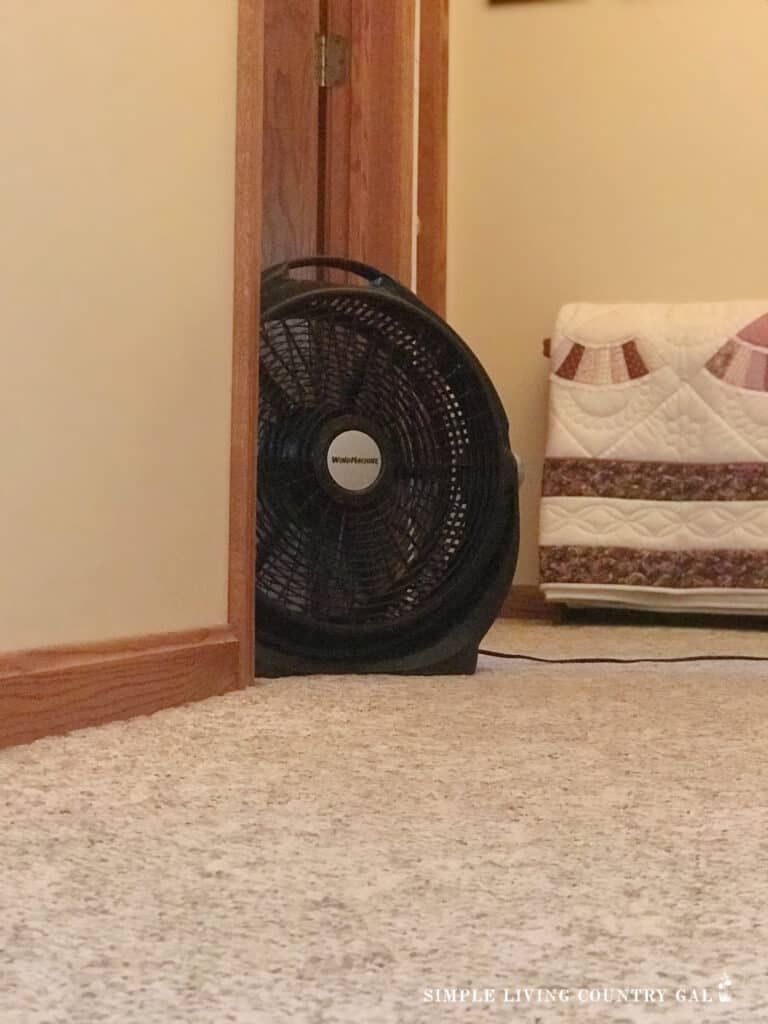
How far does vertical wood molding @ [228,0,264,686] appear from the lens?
4.27 ft

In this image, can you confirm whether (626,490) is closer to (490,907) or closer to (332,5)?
(332,5)

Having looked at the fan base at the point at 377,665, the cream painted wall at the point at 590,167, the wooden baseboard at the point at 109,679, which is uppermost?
the cream painted wall at the point at 590,167

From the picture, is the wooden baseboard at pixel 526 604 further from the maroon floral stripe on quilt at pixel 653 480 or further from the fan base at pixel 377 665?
the fan base at pixel 377 665

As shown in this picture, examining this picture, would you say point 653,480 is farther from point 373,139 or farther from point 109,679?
point 109,679

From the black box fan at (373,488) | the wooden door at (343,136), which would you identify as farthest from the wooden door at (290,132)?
the black box fan at (373,488)

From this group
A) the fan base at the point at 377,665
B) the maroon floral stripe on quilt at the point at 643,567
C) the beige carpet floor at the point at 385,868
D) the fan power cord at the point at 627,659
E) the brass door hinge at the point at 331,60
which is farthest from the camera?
the maroon floral stripe on quilt at the point at 643,567

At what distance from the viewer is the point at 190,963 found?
1.67 ft

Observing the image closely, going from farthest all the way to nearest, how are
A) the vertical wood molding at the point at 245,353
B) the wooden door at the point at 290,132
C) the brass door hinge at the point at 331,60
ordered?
the brass door hinge at the point at 331,60 < the wooden door at the point at 290,132 < the vertical wood molding at the point at 245,353

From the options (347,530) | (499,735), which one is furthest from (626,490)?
(499,735)

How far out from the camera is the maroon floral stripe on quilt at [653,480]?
2201 mm

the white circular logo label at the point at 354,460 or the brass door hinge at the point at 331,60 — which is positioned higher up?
the brass door hinge at the point at 331,60

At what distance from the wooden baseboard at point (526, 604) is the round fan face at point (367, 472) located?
3.11ft

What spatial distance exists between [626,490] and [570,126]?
2.34ft

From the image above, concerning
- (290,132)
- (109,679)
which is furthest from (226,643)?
(290,132)
